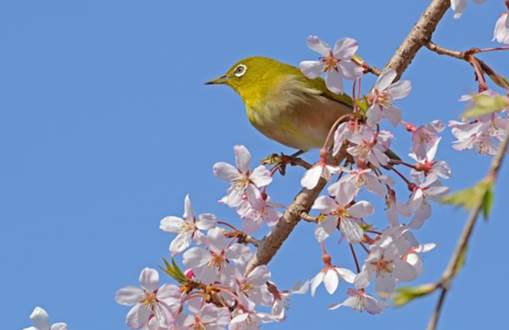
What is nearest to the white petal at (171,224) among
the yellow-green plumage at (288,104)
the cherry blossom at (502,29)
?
the yellow-green plumage at (288,104)

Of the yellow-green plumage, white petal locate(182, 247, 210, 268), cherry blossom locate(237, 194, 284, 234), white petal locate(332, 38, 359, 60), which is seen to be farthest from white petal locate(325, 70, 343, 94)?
the yellow-green plumage

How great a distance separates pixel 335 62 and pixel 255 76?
3.21 m

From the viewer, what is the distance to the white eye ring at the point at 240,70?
8.05m

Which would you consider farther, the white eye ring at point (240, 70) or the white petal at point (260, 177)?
the white eye ring at point (240, 70)

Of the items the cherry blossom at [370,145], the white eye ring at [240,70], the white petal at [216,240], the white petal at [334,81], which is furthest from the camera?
the white eye ring at [240,70]

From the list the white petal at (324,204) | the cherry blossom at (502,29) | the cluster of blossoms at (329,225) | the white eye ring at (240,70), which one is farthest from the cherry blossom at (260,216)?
the white eye ring at (240,70)

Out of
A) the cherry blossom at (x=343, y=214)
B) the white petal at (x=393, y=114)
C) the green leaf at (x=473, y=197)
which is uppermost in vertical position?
the white petal at (x=393, y=114)

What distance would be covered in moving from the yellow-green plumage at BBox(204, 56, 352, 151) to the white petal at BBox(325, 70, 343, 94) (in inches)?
77.8

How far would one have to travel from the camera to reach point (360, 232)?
4605 mm

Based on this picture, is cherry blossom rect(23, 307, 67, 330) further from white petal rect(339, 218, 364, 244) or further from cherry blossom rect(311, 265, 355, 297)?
white petal rect(339, 218, 364, 244)

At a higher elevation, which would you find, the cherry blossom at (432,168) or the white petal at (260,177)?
the cherry blossom at (432,168)

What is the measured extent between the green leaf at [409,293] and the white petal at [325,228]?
2910mm

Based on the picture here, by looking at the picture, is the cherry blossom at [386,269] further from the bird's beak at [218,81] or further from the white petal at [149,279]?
the bird's beak at [218,81]

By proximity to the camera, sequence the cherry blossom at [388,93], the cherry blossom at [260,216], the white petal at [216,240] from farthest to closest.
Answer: the cherry blossom at [260,216]
the white petal at [216,240]
the cherry blossom at [388,93]
